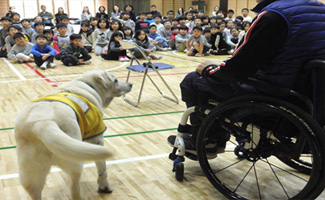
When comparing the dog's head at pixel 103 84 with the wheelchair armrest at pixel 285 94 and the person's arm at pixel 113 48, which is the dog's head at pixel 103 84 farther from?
the person's arm at pixel 113 48

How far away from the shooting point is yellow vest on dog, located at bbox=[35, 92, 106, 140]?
2064mm

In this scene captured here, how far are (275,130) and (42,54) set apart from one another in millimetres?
6672

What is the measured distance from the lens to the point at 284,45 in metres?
1.88

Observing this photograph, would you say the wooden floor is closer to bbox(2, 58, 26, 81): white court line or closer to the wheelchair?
the wheelchair

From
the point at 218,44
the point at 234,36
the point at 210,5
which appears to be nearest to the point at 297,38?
the point at 218,44

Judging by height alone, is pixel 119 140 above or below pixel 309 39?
below

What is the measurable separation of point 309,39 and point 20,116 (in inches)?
63.5

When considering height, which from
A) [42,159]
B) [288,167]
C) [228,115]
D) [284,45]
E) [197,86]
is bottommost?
[288,167]

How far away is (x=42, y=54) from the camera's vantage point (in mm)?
7672

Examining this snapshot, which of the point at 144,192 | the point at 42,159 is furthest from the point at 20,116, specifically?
the point at 144,192

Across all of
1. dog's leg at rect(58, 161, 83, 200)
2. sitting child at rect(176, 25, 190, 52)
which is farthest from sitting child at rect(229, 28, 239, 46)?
dog's leg at rect(58, 161, 83, 200)

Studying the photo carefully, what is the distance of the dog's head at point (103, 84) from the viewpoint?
8.10ft

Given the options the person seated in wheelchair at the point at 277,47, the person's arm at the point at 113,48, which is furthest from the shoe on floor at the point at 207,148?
the person's arm at the point at 113,48

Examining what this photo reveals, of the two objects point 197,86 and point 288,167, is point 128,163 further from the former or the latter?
point 288,167
